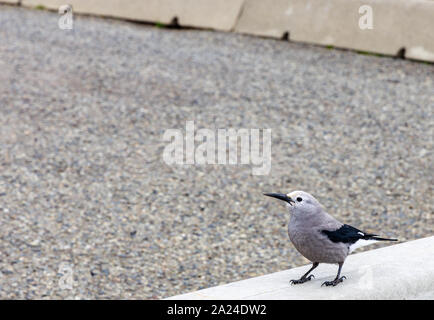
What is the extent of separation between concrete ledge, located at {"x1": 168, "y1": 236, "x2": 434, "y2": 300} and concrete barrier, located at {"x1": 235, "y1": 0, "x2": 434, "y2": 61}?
26.0 ft

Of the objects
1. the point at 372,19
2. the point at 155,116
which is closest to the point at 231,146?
the point at 155,116

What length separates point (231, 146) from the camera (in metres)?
8.07

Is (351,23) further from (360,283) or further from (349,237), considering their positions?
(349,237)

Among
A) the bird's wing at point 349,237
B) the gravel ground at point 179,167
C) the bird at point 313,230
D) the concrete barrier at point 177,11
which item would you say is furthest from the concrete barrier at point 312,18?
the bird at point 313,230

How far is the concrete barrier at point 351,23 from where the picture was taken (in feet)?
35.8

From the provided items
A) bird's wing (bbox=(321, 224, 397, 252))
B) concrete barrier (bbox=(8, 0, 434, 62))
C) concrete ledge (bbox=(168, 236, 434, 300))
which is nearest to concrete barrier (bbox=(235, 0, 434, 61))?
concrete barrier (bbox=(8, 0, 434, 62))

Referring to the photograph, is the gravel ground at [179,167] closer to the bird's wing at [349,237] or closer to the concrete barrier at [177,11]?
the concrete barrier at [177,11]

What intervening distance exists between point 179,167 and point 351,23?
533 cm

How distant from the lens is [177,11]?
13.1 m

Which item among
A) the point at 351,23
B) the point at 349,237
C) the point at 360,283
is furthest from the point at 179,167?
the point at 351,23

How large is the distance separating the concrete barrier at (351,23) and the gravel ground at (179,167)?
277mm

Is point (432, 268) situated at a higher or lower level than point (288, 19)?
lower

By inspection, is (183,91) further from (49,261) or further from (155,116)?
(49,261)

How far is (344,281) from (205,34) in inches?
393
